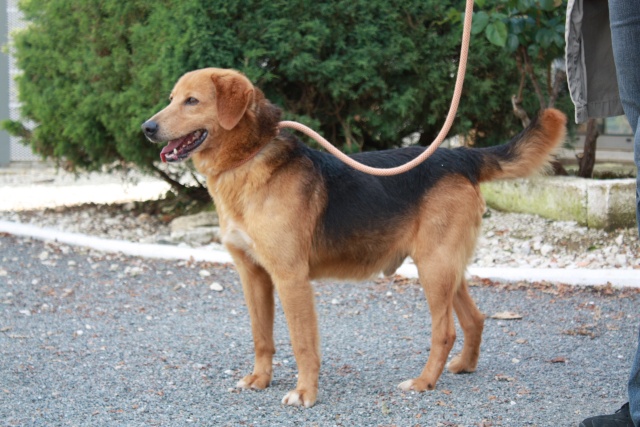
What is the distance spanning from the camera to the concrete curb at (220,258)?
6.02m

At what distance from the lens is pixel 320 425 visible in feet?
12.1

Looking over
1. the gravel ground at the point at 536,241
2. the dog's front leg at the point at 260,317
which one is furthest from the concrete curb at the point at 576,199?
the dog's front leg at the point at 260,317

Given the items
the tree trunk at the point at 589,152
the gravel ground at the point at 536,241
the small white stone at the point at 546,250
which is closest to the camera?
the gravel ground at the point at 536,241

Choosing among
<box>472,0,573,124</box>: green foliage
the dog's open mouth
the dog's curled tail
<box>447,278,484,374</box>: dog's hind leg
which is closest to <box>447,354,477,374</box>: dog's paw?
<box>447,278,484,374</box>: dog's hind leg

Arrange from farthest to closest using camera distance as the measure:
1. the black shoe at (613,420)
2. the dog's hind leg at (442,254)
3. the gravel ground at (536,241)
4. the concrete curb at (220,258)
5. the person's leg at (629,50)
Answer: the gravel ground at (536,241) → the concrete curb at (220,258) → the dog's hind leg at (442,254) → the black shoe at (613,420) → the person's leg at (629,50)

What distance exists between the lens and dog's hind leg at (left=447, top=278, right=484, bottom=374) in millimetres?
4457

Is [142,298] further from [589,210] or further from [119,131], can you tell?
[589,210]

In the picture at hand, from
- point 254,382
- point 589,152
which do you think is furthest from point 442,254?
point 589,152

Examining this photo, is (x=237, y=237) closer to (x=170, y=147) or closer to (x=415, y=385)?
(x=170, y=147)

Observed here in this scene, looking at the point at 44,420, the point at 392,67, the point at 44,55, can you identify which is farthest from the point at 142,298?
the point at 44,55

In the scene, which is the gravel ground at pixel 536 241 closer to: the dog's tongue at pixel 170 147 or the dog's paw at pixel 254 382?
the dog's paw at pixel 254 382

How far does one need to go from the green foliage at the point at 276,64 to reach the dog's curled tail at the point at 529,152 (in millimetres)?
2292

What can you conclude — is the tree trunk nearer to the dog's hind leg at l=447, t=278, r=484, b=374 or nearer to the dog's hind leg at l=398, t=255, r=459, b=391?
Result: the dog's hind leg at l=447, t=278, r=484, b=374

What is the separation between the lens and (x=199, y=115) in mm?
4047
